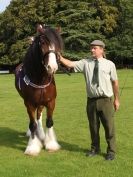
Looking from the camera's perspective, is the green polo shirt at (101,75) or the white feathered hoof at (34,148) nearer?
the green polo shirt at (101,75)

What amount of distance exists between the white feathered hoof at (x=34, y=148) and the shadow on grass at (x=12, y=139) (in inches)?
20.8

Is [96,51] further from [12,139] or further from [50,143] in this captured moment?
[12,139]

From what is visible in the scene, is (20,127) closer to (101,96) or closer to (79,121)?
(79,121)

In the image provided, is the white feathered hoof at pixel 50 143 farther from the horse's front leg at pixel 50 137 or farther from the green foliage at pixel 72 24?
the green foliage at pixel 72 24

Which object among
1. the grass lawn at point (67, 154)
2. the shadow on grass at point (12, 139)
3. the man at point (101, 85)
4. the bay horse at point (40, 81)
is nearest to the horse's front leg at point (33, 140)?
the bay horse at point (40, 81)

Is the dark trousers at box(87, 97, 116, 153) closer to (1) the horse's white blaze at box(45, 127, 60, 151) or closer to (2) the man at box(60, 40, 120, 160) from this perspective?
(2) the man at box(60, 40, 120, 160)

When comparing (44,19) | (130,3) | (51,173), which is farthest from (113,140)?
(130,3)

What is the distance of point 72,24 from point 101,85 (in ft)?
213

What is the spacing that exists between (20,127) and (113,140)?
16.9 ft

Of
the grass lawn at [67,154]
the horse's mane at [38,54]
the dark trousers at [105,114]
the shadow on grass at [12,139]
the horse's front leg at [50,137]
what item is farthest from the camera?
the shadow on grass at [12,139]

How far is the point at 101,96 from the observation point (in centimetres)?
919

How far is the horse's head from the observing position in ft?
28.3

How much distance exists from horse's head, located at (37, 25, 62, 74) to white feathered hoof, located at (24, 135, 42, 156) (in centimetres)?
190

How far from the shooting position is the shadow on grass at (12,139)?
11.0 metres
